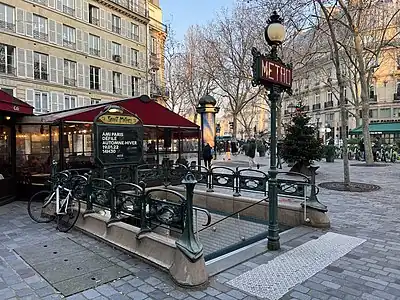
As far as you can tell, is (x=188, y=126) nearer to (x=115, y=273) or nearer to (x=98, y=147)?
(x=98, y=147)

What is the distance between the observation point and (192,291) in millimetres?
3566

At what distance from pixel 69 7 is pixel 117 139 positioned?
936 inches

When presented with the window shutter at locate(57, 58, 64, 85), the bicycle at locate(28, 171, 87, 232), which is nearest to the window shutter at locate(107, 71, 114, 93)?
the window shutter at locate(57, 58, 64, 85)

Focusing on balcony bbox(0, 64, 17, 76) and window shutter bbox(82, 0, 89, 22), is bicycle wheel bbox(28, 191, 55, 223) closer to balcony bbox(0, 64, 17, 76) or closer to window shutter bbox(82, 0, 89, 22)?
balcony bbox(0, 64, 17, 76)

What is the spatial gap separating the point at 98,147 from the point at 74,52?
2272 centimetres

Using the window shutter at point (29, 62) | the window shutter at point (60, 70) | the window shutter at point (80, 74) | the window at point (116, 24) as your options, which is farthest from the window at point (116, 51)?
the window shutter at point (29, 62)

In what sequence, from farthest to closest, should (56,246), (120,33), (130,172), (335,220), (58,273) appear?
1. (120,33)
2. (130,172)
3. (335,220)
4. (56,246)
5. (58,273)

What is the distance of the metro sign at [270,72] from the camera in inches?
179

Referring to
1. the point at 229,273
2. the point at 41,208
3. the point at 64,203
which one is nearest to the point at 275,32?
the point at 229,273

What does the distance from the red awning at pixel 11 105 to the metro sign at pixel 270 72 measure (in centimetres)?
637

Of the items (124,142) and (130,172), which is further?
(130,172)

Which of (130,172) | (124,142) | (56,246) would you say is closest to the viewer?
(56,246)

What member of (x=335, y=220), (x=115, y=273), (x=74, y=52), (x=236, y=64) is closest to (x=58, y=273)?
(x=115, y=273)

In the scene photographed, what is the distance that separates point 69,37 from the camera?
1040 inches
